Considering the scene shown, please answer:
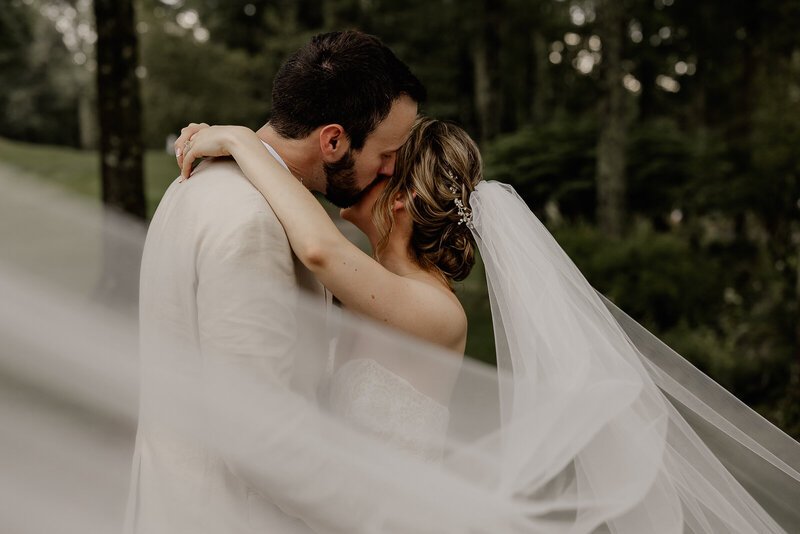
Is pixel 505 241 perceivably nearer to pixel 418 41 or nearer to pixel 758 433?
pixel 758 433

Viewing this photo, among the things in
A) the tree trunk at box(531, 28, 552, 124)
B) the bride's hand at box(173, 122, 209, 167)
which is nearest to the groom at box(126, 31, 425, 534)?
the bride's hand at box(173, 122, 209, 167)

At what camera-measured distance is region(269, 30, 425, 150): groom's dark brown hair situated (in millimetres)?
1979

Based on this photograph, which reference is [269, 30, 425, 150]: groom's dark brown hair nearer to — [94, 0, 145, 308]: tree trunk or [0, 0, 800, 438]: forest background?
[0, 0, 800, 438]: forest background

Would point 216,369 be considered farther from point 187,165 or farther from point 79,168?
point 79,168

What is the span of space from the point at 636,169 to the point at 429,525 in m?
12.5

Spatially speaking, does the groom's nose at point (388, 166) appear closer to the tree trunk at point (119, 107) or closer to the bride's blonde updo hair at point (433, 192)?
the bride's blonde updo hair at point (433, 192)

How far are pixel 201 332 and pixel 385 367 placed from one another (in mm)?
819

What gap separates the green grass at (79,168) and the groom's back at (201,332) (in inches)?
432

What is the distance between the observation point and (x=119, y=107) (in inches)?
246

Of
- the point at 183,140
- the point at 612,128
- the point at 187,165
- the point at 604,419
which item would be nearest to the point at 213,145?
the point at 187,165

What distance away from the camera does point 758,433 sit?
7.93ft

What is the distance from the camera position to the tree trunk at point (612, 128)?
1033 centimetres

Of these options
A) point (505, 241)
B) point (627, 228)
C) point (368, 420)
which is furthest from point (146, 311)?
point (627, 228)

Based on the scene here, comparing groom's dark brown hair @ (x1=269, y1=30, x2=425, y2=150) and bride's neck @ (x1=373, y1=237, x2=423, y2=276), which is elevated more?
groom's dark brown hair @ (x1=269, y1=30, x2=425, y2=150)
